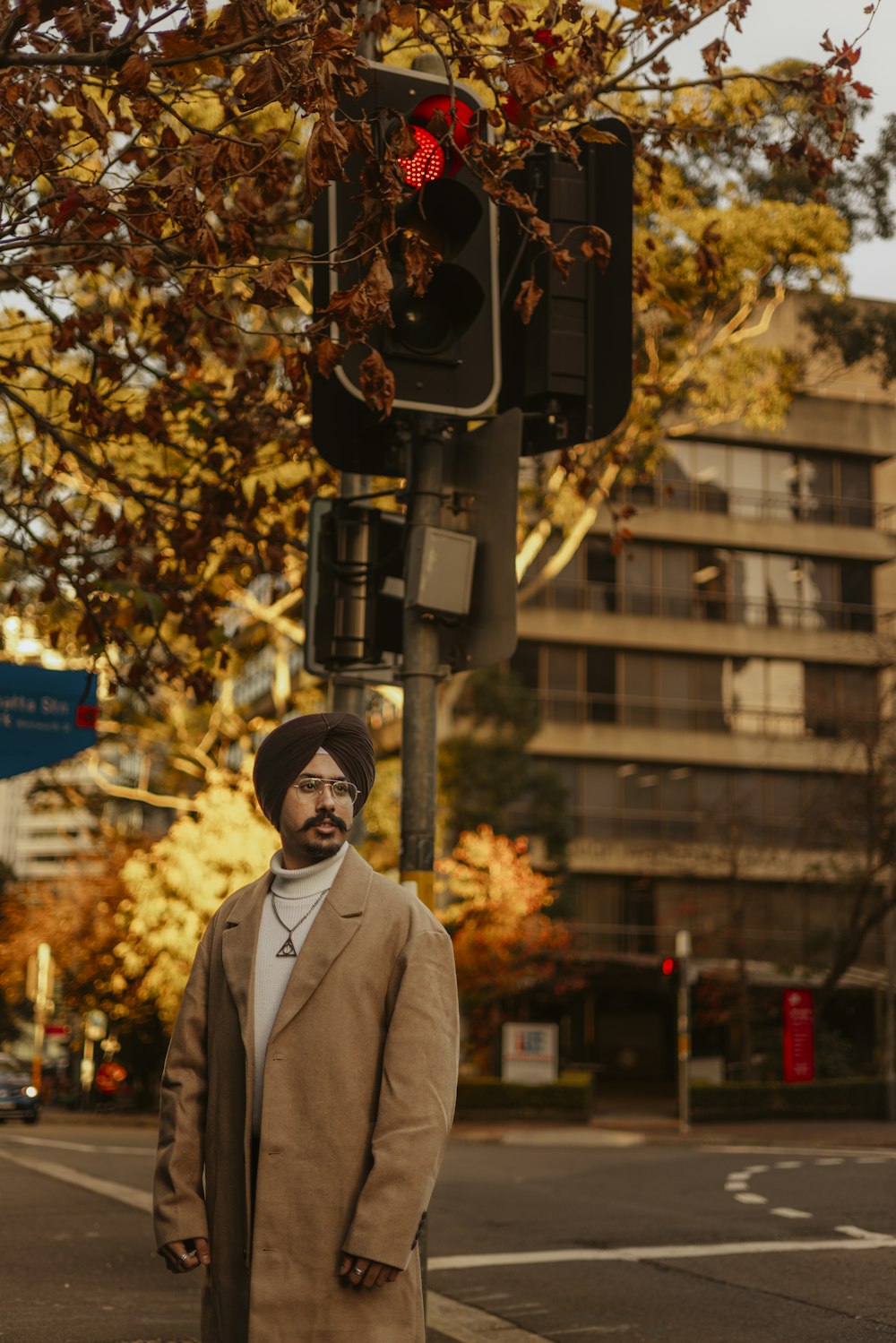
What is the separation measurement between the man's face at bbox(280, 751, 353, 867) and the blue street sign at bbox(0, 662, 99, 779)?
19.7 ft

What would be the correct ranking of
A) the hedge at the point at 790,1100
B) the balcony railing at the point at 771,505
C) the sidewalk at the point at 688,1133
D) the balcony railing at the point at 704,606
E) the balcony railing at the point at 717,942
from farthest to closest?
the balcony railing at the point at 771,505
the balcony railing at the point at 704,606
the balcony railing at the point at 717,942
the hedge at the point at 790,1100
the sidewalk at the point at 688,1133

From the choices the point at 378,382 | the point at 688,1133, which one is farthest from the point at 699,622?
the point at 378,382

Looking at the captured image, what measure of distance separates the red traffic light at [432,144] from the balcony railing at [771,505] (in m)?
38.7

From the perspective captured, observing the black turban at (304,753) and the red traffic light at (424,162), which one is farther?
the red traffic light at (424,162)

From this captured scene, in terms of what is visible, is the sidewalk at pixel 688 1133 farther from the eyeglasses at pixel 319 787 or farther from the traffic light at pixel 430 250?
the eyeglasses at pixel 319 787

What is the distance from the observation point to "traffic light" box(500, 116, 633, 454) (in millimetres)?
6004

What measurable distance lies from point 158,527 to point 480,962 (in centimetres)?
2177

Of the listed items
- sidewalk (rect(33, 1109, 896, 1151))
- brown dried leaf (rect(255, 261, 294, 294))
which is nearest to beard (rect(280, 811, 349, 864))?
brown dried leaf (rect(255, 261, 294, 294))

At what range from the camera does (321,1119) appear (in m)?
3.60

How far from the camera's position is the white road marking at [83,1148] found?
803 inches

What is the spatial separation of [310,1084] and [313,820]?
0.57 meters

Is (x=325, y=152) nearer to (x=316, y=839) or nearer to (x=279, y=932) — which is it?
(x=316, y=839)

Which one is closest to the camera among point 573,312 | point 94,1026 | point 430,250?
point 430,250

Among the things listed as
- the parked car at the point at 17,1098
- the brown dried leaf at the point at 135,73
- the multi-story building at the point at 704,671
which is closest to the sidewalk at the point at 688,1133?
the multi-story building at the point at 704,671
